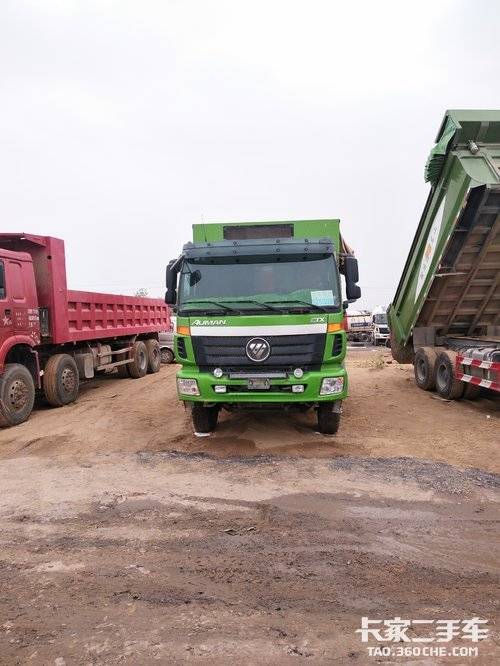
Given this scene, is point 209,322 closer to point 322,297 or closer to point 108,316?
point 322,297

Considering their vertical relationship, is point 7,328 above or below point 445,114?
below

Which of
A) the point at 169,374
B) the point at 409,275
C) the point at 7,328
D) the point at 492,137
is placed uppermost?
the point at 492,137

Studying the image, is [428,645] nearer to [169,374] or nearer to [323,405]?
[323,405]

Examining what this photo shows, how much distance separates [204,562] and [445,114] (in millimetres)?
6949

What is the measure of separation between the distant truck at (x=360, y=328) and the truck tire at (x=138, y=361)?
788 inches

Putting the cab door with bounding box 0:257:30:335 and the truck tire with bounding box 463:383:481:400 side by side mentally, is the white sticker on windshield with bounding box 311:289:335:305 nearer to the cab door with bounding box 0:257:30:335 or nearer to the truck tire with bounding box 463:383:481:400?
the truck tire with bounding box 463:383:481:400

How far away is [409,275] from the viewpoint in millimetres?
9125

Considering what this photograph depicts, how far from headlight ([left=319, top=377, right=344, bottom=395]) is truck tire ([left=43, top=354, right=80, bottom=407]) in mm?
5397

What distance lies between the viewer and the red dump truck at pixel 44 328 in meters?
7.40

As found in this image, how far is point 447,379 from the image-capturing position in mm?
8508

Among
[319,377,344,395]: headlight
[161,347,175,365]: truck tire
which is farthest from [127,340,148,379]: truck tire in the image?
[319,377,344,395]: headlight

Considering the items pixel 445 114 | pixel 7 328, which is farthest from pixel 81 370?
pixel 445 114

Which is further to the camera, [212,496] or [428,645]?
[212,496]

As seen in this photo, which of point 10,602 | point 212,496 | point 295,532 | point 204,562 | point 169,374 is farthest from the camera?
point 169,374
